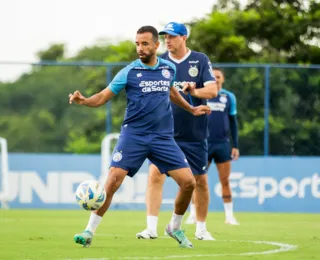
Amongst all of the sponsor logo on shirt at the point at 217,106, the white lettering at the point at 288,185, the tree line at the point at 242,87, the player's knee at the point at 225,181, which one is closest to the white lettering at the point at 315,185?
the white lettering at the point at 288,185

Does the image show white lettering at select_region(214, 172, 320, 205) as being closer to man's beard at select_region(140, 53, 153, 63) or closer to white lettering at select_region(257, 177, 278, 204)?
white lettering at select_region(257, 177, 278, 204)

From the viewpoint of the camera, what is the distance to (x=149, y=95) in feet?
31.9

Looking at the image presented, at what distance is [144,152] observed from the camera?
9.70 m

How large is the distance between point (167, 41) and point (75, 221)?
5269 millimetres

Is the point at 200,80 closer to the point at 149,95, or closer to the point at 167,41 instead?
the point at 167,41

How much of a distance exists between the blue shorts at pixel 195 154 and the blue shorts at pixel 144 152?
1.67 m

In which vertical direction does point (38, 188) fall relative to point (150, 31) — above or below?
below

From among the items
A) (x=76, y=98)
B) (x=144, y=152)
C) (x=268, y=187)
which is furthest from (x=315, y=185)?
(x=76, y=98)

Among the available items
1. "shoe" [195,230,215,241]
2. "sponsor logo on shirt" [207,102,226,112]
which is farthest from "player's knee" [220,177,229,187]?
"shoe" [195,230,215,241]

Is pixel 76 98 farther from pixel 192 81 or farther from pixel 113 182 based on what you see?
pixel 192 81

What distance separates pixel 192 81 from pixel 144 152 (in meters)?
1.96

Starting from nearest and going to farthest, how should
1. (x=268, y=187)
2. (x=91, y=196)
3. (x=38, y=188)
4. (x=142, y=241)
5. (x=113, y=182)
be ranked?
(x=91, y=196)
(x=113, y=182)
(x=142, y=241)
(x=38, y=188)
(x=268, y=187)

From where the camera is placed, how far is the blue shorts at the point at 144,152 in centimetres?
966

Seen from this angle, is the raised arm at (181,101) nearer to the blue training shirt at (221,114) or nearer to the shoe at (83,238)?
the shoe at (83,238)
